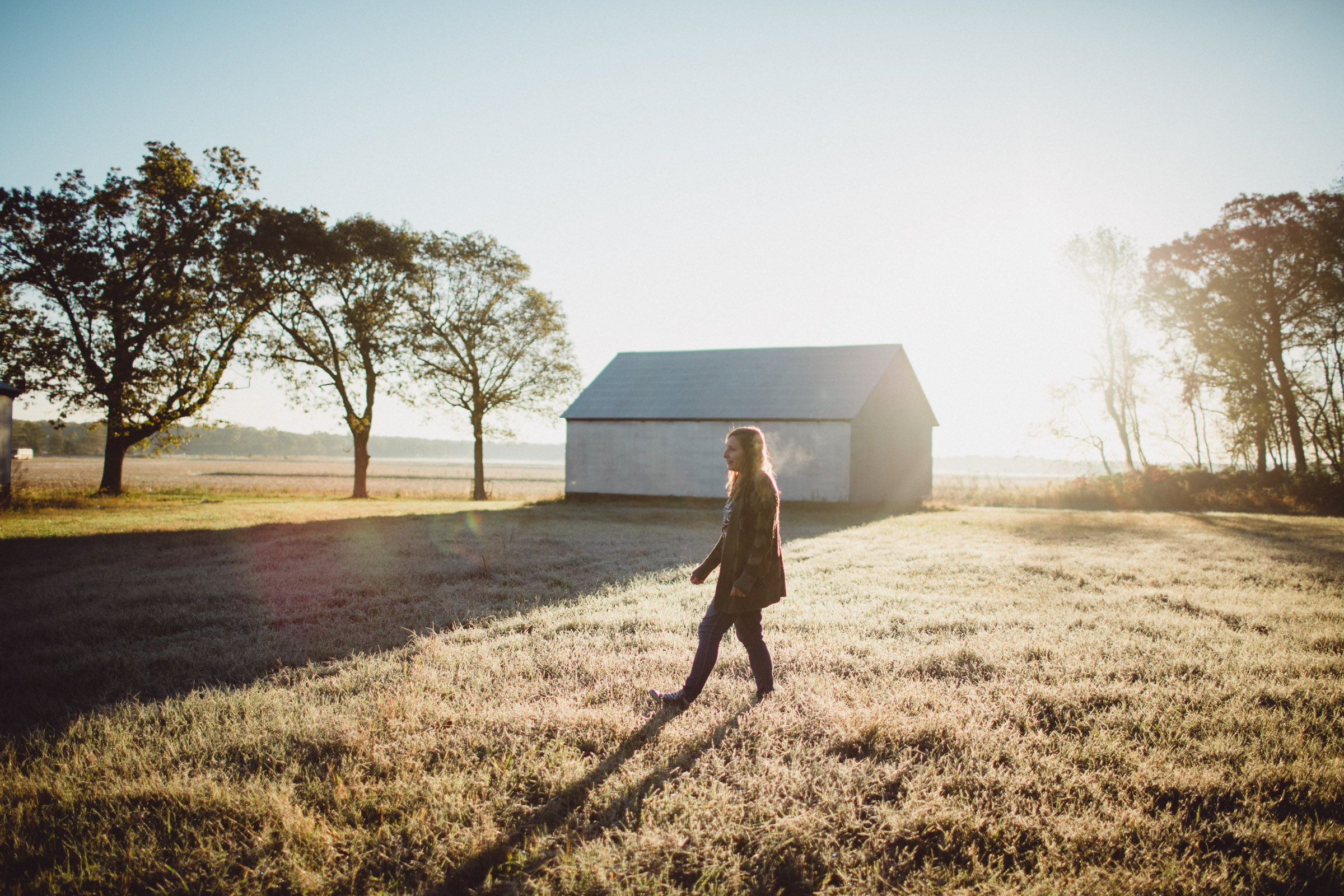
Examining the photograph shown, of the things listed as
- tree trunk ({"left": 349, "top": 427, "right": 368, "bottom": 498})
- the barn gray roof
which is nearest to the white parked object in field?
tree trunk ({"left": 349, "top": 427, "right": 368, "bottom": 498})

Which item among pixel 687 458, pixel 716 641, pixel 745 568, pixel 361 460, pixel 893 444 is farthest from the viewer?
pixel 361 460

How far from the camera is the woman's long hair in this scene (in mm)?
4535

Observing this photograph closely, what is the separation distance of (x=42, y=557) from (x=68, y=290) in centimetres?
1755

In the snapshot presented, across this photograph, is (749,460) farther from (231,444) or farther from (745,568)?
(231,444)

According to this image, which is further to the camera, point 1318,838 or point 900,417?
point 900,417

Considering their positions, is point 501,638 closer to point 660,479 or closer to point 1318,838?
point 1318,838

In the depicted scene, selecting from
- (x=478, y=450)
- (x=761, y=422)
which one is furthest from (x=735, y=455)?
(x=478, y=450)

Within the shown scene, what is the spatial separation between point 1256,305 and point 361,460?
37312mm

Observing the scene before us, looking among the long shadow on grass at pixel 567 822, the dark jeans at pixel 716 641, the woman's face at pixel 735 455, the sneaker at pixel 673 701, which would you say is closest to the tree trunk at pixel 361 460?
the sneaker at pixel 673 701

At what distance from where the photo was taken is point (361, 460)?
2861cm

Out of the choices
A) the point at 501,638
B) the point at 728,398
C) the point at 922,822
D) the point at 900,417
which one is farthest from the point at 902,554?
the point at 900,417

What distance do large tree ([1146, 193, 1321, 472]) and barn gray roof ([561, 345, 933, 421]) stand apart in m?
11.4

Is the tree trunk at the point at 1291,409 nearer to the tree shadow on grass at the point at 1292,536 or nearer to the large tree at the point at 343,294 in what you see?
the tree shadow on grass at the point at 1292,536

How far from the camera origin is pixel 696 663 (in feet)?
15.0
